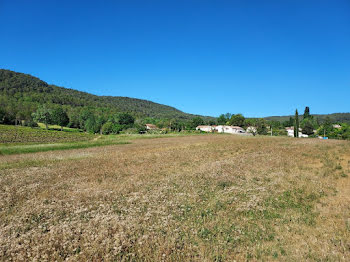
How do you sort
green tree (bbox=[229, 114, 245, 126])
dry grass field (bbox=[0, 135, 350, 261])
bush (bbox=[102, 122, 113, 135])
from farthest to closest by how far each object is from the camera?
green tree (bbox=[229, 114, 245, 126]), bush (bbox=[102, 122, 113, 135]), dry grass field (bbox=[0, 135, 350, 261])

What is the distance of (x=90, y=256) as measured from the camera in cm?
558

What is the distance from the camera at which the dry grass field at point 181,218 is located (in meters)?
5.77

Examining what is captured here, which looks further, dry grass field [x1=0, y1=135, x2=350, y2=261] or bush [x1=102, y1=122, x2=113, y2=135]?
bush [x1=102, y1=122, x2=113, y2=135]

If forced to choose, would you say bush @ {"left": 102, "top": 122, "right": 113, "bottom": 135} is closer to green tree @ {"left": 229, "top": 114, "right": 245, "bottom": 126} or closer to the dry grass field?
green tree @ {"left": 229, "top": 114, "right": 245, "bottom": 126}

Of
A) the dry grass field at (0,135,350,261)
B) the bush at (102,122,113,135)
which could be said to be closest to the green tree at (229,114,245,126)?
the bush at (102,122,113,135)

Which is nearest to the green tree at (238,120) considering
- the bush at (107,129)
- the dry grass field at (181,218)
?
the bush at (107,129)

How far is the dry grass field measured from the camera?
5770mm

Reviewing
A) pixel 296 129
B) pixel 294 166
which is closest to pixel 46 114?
pixel 296 129

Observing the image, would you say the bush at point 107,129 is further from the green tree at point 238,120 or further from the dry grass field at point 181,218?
the dry grass field at point 181,218

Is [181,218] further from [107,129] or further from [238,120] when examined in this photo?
[238,120]

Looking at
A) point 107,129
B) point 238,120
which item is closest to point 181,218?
point 107,129

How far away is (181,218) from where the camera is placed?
24.8ft

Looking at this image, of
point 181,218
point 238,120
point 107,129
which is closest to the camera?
point 181,218

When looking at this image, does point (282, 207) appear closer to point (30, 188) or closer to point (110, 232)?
point (110, 232)
